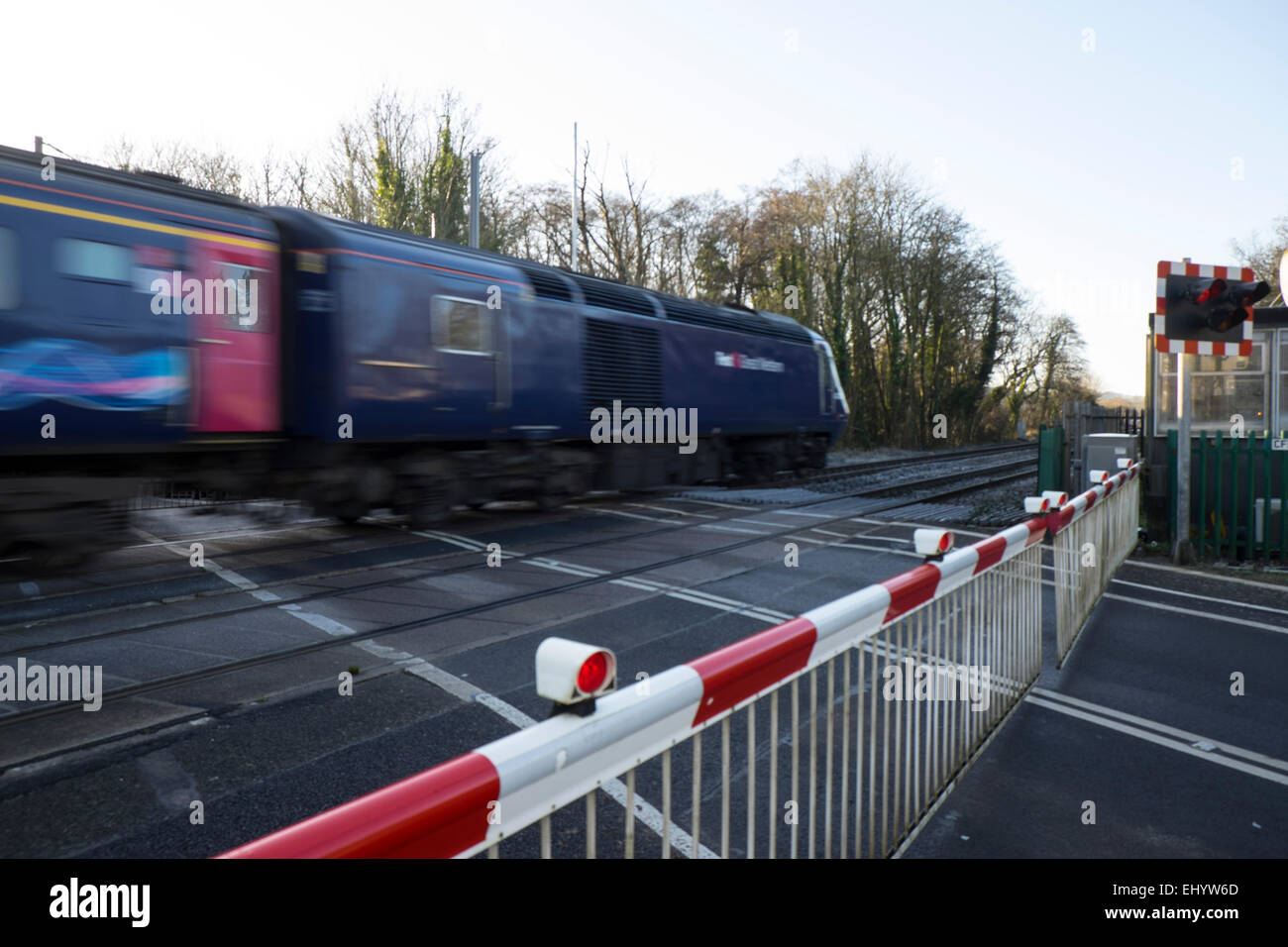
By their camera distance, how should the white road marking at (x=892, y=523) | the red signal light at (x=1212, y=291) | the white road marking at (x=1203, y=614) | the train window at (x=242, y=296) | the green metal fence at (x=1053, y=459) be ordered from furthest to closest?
the green metal fence at (x=1053, y=459)
the white road marking at (x=892, y=523)
the red signal light at (x=1212, y=291)
the train window at (x=242, y=296)
the white road marking at (x=1203, y=614)

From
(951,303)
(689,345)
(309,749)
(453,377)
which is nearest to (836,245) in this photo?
(951,303)

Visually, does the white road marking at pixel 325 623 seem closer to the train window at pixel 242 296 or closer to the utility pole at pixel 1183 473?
the train window at pixel 242 296

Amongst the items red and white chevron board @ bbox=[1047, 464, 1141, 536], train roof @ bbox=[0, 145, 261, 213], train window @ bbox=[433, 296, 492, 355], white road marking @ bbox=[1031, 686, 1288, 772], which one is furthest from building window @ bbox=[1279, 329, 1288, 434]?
train roof @ bbox=[0, 145, 261, 213]

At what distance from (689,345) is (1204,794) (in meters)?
12.9

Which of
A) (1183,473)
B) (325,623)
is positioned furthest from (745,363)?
(325,623)

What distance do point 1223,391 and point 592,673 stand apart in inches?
618

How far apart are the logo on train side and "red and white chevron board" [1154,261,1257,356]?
27.7 ft

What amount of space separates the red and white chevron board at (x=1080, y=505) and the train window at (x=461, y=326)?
7433mm

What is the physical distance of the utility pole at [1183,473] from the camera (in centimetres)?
974

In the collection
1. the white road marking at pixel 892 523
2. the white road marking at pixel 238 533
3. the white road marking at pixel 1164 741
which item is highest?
the white road marking at pixel 238 533

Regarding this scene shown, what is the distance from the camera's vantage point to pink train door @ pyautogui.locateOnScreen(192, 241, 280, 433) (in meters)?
8.73

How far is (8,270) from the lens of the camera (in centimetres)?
715

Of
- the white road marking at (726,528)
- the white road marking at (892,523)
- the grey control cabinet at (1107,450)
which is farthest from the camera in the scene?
the white road marking at (892,523)

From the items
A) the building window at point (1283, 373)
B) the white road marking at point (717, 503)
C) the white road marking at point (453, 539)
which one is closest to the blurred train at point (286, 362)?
the white road marking at point (453, 539)
